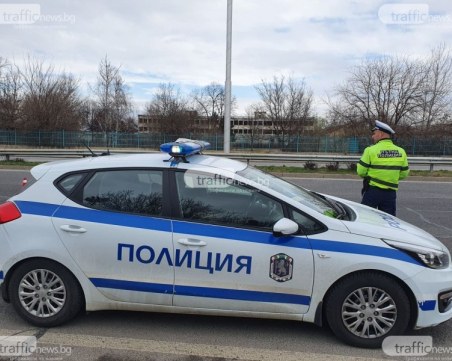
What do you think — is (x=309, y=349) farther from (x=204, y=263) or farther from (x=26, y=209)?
(x=26, y=209)

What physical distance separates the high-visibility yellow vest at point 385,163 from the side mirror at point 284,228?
2.64 meters

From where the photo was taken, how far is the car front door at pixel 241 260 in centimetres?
320

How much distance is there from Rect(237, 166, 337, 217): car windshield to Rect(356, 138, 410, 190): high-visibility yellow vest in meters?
1.66

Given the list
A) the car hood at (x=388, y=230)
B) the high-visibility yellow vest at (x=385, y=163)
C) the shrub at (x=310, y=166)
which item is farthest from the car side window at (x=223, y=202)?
the shrub at (x=310, y=166)

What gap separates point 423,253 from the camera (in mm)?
3217

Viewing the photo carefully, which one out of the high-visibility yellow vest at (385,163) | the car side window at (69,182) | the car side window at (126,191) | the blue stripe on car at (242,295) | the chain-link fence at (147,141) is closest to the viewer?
the blue stripe on car at (242,295)

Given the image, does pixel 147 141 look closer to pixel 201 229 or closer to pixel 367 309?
pixel 201 229

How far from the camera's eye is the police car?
3.18m

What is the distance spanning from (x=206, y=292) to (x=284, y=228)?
0.82 metres

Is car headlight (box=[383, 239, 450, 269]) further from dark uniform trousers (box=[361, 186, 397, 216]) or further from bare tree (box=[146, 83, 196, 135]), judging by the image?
bare tree (box=[146, 83, 196, 135])

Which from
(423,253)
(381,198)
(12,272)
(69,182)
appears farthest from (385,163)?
(12,272)

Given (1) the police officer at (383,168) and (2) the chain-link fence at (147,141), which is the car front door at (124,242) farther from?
(2) the chain-link fence at (147,141)

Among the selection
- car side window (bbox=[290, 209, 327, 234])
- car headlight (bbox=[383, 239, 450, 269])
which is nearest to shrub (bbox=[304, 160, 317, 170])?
car headlight (bbox=[383, 239, 450, 269])

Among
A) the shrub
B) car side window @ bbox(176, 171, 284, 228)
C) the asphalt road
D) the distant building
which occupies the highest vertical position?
the distant building
